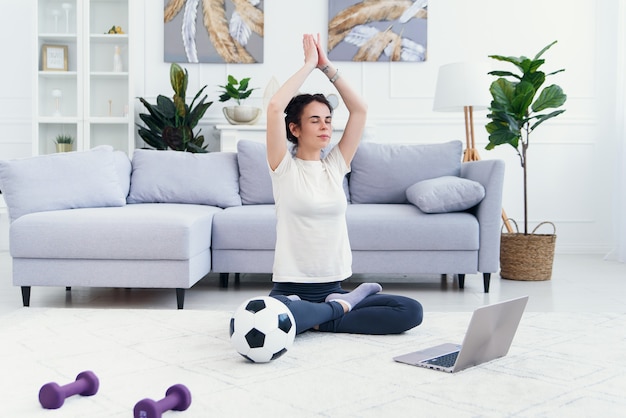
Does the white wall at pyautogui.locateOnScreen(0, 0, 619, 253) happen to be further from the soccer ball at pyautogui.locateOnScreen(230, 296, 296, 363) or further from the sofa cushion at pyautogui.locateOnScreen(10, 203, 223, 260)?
the soccer ball at pyautogui.locateOnScreen(230, 296, 296, 363)

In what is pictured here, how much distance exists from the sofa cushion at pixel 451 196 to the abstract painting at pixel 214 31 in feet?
7.96

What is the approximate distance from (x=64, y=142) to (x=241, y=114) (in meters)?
1.40

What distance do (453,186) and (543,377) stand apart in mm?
1784

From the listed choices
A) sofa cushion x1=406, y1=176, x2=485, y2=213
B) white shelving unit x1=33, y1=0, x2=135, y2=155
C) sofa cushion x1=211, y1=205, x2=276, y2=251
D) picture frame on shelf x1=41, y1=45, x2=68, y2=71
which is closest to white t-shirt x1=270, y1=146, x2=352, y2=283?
sofa cushion x1=211, y1=205, x2=276, y2=251

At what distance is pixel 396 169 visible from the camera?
4.09 m

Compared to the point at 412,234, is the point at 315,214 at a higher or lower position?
higher

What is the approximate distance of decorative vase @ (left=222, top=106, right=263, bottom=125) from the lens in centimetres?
518

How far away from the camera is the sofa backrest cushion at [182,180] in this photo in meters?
4.00

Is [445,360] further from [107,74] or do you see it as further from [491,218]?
[107,74]

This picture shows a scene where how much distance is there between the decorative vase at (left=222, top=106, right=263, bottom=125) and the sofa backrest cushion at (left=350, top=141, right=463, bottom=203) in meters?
1.31

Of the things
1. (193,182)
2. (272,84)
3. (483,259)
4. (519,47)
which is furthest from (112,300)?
(519,47)

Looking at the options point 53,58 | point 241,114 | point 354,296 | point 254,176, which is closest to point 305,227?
point 354,296

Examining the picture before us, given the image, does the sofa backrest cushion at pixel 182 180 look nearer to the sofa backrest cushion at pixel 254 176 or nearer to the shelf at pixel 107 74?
the sofa backrest cushion at pixel 254 176

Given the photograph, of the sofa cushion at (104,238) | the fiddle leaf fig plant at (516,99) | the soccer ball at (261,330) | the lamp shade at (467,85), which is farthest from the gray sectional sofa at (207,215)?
the soccer ball at (261,330)
